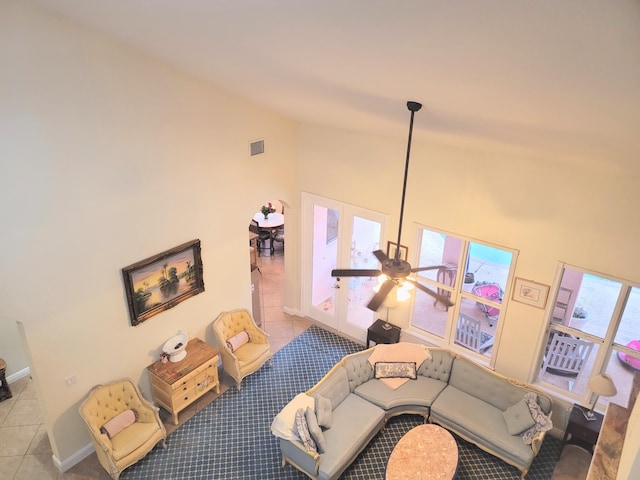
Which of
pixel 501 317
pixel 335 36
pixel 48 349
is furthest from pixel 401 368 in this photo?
pixel 335 36

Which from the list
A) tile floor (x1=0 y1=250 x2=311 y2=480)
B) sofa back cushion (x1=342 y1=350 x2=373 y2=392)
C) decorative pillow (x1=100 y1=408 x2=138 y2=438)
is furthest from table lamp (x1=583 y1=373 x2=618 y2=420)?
decorative pillow (x1=100 y1=408 x2=138 y2=438)

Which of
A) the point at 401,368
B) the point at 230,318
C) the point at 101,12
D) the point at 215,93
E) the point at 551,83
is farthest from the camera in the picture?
the point at 230,318

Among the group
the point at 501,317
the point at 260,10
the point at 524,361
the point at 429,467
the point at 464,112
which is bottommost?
the point at 429,467

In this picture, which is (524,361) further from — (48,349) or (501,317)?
(48,349)

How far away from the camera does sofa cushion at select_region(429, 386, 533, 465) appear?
5885 mm

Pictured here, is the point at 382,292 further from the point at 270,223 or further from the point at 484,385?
the point at 270,223

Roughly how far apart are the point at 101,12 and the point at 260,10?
1916mm

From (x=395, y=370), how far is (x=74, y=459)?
440 cm

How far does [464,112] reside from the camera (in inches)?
167

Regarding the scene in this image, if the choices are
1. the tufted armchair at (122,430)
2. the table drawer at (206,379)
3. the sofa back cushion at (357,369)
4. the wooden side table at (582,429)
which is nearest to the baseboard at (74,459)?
the tufted armchair at (122,430)

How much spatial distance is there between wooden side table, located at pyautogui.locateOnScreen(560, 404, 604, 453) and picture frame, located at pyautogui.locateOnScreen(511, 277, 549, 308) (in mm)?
1443

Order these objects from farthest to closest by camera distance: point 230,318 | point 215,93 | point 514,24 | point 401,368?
point 230,318, point 401,368, point 215,93, point 514,24

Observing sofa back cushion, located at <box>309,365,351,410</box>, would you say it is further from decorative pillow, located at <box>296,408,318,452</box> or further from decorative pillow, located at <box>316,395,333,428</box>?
decorative pillow, located at <box>296,408,318,452</box>

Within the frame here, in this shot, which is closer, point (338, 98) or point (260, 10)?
point (260, 10)
